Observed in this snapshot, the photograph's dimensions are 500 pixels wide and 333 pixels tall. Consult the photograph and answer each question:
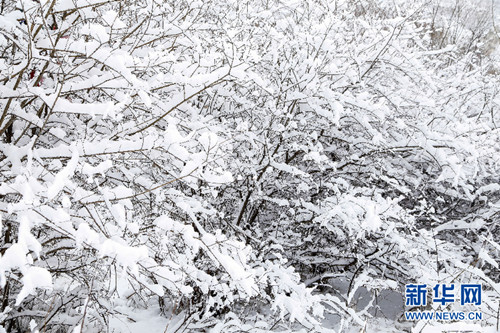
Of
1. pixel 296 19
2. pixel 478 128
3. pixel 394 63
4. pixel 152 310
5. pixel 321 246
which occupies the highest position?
pixel 296 19

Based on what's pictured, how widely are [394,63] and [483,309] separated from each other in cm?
217

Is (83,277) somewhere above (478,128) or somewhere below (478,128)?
below

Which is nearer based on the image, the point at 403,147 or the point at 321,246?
the point at 403,147

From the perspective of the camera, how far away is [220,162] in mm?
2701

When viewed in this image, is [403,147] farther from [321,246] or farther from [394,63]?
[321,246]

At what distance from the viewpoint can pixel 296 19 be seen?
420 cm

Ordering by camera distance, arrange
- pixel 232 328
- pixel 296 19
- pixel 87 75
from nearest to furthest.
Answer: pixel 87 75
pixel 232 328
pixel 296 19

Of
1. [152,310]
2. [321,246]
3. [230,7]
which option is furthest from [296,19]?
[152,310]

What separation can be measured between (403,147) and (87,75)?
2.64 meters

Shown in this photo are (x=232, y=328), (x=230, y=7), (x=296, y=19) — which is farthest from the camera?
(x=296, y=19)

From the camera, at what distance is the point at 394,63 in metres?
3.58

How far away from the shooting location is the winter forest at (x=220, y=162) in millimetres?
1908

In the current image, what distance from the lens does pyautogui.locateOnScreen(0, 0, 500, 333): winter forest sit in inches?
75.1

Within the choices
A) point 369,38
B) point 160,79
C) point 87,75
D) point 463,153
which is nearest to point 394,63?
point 369,38
